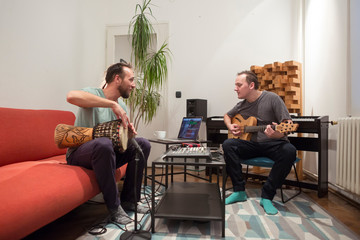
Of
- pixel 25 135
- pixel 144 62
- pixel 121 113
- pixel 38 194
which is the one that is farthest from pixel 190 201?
pixel 144 62

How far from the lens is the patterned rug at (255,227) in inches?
58.2

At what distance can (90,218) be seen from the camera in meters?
1.76

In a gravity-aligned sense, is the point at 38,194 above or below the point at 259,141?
below

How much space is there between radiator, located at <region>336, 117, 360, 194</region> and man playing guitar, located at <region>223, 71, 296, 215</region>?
0.47 m

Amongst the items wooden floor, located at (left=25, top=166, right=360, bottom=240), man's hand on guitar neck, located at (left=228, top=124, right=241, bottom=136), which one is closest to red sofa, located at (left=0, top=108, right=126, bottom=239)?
wooden floor, located at (left=25, top=166, right=360, bottom=240)

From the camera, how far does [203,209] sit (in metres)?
1.59

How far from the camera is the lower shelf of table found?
4.91 feet

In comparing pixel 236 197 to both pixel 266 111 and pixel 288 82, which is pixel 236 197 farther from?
pixel 288 82

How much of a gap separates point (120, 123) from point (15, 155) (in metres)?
0.83

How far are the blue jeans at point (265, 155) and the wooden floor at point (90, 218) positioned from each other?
0.48m

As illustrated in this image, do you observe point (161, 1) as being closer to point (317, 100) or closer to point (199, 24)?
point (199, 24)

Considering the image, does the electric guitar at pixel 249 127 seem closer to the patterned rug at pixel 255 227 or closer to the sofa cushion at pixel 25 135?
the patterned rug at pixel 255 227

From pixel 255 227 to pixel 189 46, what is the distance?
3.01m

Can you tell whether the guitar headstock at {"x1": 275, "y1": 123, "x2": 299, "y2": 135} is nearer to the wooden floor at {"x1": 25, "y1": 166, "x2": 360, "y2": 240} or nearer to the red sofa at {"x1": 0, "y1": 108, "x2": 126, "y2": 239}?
the wooden floor at {"x1": 25, "y1": 166, "x2": 360, "y2": 240}
